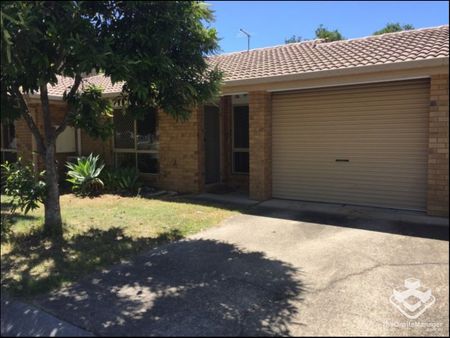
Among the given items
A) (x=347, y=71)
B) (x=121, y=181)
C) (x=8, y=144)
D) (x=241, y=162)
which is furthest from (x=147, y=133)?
(x=347, y=71)

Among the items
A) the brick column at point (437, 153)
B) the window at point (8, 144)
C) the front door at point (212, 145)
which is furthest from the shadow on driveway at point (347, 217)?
the window at point (8, 144)

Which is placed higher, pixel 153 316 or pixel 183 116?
pixel 183 116

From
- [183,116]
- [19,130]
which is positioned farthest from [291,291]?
[19,130]

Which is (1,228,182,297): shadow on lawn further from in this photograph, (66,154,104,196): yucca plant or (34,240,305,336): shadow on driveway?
(66,154,104,196): yucca plant

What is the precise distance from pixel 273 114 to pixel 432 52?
3578 millimetres

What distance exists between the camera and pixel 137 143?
12.0m

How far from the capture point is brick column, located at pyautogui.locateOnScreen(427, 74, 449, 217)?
23.2 feet

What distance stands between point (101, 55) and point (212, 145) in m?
7.02

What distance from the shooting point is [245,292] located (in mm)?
4383

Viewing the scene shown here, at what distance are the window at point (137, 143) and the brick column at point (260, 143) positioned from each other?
3.21m

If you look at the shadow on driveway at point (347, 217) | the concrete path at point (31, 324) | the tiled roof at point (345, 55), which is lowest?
the concrete path at point (31, 324)

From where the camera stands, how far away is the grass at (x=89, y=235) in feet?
16.3

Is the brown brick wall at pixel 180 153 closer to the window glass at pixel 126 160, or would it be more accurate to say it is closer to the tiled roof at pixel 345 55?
the window glass at pixel 126 160

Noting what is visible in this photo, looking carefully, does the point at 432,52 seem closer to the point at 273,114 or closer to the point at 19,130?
the point at 273,114
